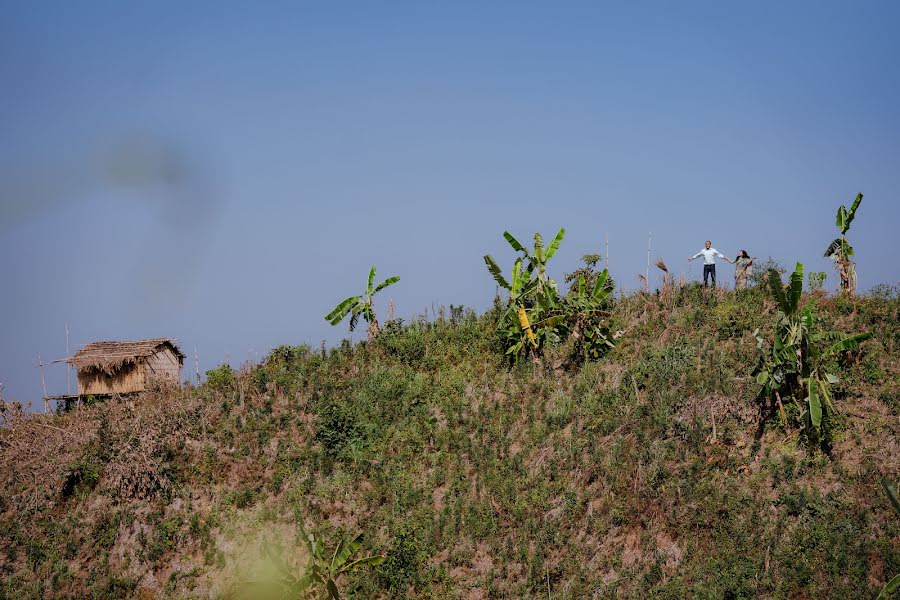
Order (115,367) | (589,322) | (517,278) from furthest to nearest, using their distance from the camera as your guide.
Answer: (115,367)
(517,278)
(589,322)

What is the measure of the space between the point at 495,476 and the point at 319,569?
5.39 meters

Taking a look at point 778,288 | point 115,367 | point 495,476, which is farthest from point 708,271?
point 115,367

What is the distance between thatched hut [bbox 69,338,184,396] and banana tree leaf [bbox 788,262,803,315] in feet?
72.4

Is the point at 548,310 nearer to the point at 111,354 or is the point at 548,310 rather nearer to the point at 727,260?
the point at 727,260

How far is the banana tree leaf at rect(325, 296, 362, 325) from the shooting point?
31641 millimetres

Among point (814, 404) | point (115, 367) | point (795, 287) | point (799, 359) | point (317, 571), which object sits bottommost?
point (317, 571)

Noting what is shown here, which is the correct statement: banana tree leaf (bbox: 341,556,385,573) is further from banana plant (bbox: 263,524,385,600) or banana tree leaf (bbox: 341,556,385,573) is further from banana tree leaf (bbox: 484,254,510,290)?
banana tree leaf (bbox: 484,254,510,290)

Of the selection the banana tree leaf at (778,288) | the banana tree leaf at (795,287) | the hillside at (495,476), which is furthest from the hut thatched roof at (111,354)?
the banana tree leaf at (795,287)

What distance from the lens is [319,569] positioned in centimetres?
2111

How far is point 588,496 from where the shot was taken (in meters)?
22.5

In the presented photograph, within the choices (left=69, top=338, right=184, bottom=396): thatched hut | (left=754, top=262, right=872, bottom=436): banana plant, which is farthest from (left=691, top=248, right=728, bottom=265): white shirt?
(left=69, top=338, right=184, bottom=396): thatched hut

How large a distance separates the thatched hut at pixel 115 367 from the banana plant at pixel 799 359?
70.8 ft

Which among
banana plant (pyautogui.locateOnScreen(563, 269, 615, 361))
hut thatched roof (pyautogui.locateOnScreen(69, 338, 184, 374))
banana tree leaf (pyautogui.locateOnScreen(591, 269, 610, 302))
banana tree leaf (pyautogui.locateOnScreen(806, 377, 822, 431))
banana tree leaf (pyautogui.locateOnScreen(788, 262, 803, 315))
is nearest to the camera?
banana tree leaf (pyautogui.locateOnScreen(806, 377, 822, 431))

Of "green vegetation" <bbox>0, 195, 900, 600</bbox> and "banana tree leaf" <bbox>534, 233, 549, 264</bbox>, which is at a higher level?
"banana tree leaf" <bbox>534, 233, 549, 264</bbox>
